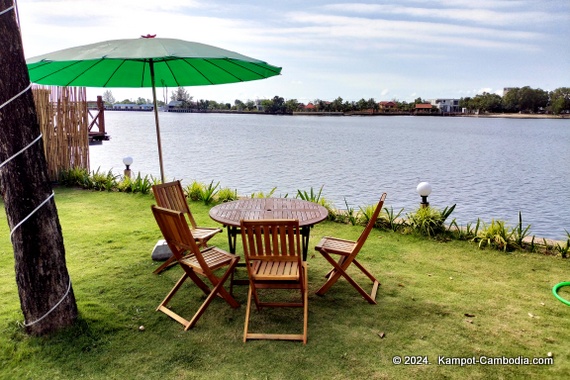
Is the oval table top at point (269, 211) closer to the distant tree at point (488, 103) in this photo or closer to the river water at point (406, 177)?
the river water at point (406, 177)

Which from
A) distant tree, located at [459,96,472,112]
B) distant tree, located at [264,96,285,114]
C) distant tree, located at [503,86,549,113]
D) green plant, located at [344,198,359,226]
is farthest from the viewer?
distant tree, located at [459,96,472,112]

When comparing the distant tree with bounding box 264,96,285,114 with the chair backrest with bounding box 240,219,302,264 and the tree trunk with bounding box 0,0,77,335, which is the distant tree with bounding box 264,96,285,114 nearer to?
the chair backrest with bounding box 240,219,302,264

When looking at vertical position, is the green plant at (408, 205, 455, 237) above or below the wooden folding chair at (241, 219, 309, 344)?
below

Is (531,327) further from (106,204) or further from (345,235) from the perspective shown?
(106,204)

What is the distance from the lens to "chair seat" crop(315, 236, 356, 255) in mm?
3646

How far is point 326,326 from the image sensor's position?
3.27m

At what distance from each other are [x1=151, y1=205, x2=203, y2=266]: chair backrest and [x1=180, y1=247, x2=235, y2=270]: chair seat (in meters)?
0.11

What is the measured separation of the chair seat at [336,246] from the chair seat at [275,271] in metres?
0.42

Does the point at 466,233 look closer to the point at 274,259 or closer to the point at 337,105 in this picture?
the point at 274,259

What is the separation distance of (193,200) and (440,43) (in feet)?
200

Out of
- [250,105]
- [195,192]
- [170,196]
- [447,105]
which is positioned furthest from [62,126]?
[447,105]

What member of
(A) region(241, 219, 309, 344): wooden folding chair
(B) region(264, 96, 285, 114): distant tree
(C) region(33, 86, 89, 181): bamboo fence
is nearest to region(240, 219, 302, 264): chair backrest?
(A) region(241, 219, 309, 344): wooden folding chair

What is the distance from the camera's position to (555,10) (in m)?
22.9

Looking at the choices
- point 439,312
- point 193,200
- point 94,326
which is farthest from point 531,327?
point 193,200
